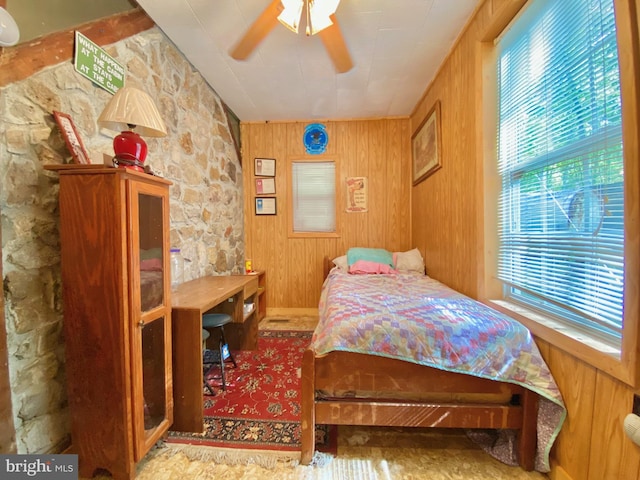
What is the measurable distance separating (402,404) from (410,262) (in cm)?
179

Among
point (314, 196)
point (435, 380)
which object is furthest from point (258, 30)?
point (435, 380)

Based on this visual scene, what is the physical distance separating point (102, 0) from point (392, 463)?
8.97 ft

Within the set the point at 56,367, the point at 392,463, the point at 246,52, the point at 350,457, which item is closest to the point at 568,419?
the point at 392,463

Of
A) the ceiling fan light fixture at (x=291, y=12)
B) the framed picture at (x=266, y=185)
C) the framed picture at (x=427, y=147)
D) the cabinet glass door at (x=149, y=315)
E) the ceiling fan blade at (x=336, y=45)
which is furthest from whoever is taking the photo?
the framed picture at (x=266, y=185)

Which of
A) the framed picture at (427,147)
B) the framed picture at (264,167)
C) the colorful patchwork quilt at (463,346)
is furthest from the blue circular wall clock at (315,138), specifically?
the colorful patchwork quilt at (463,346)

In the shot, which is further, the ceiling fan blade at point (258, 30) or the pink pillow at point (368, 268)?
the pink pillow at point (368, 268)

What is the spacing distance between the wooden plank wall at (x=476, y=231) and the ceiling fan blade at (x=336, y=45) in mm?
831

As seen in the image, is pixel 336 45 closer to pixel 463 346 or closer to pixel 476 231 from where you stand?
pixel 476 231

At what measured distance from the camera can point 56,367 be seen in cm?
110

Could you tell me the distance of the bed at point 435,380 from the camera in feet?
3.55

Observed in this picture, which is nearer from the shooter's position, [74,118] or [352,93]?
[74,118]

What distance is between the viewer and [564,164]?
109 centimetres

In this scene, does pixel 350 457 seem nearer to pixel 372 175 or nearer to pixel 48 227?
pixel 48 227

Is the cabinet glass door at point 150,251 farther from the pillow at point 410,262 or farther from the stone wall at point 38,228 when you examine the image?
the pillow at point 410,262
